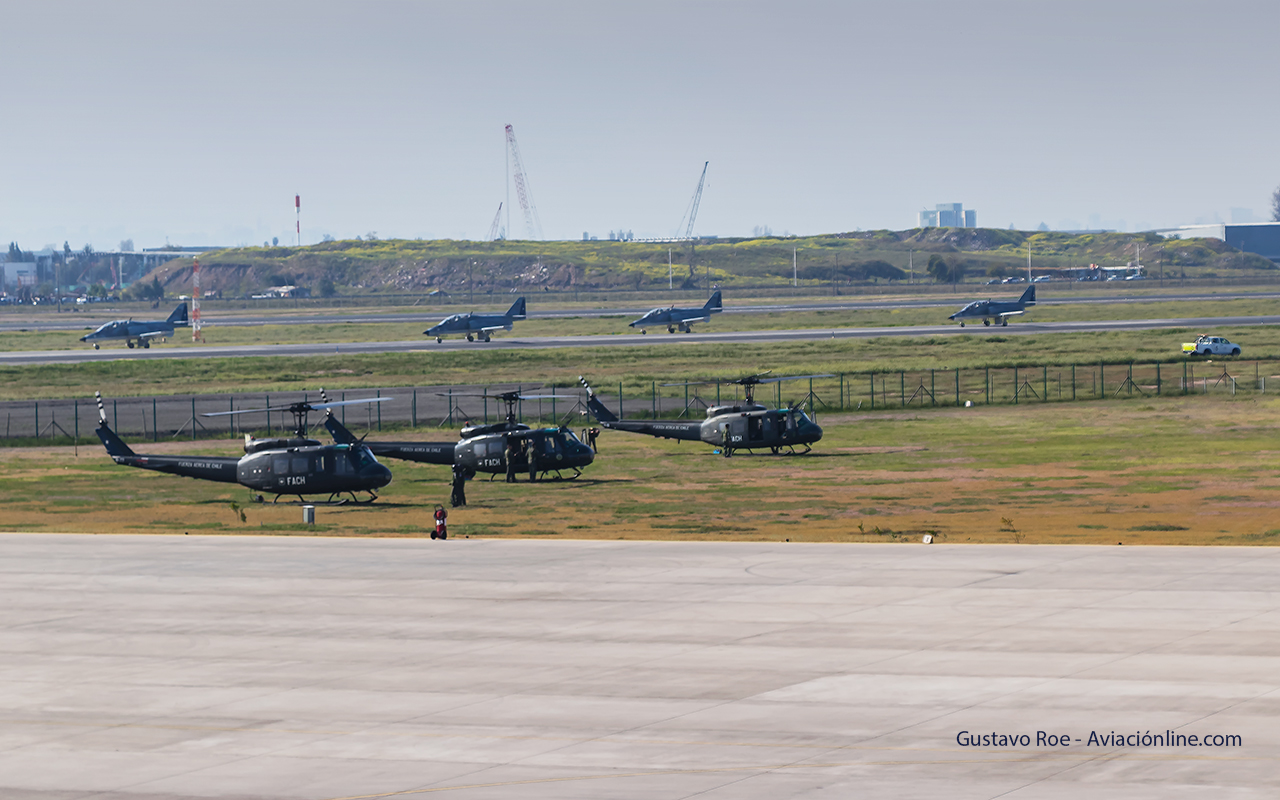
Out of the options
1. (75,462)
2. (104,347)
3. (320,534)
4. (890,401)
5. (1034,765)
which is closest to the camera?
(1034,765)

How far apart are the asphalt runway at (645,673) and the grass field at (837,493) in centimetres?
558

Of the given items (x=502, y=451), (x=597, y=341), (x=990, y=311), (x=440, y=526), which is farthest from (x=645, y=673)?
(x=990, y=311)

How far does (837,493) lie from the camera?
52.7 meters

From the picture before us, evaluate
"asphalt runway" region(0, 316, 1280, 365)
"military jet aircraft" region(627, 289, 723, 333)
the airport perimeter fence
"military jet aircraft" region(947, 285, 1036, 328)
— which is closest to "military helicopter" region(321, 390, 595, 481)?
the airport perimeter fence

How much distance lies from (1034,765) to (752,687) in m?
6.06

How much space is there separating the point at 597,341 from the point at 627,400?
5178 centimetres

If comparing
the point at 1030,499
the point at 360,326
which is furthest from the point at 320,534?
the point at 360,326

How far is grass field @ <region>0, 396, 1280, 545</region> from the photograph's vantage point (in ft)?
143

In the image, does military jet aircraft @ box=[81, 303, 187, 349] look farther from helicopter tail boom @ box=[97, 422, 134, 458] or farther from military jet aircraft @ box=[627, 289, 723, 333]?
helicopter tail boom @ box=[97, 422, 134, 458]

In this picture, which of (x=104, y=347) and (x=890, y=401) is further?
(x=104, y=347)

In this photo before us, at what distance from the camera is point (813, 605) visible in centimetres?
3088

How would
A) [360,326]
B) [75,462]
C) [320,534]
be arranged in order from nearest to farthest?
1. [320,534]
2. [75,462]
3. [360,326]

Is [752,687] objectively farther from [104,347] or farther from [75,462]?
[104,347]

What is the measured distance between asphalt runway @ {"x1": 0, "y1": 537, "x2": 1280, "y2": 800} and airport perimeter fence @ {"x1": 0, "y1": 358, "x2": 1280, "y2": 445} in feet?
143
